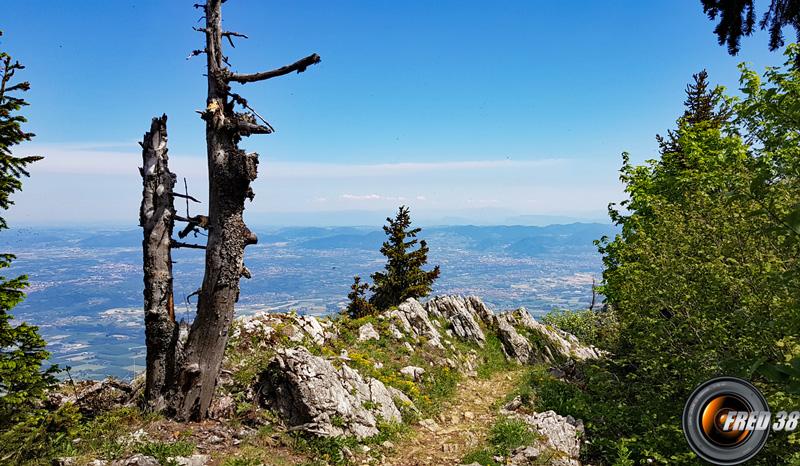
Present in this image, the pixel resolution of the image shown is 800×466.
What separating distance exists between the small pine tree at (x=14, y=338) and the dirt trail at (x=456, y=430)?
723 centimetres

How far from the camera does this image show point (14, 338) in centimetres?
678

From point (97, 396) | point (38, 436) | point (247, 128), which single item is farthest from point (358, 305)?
point (38, 436)

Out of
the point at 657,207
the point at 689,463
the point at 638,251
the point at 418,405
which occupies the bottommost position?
the point at 418,405

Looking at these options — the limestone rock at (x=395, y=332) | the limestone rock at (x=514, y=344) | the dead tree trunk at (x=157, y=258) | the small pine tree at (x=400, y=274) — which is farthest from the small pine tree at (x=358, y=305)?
the dead tree trunk at (x=157, y=258)

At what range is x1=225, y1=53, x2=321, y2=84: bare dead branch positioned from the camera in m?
8.61

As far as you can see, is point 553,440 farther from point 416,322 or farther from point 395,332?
point 416,322

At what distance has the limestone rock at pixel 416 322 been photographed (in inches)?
780

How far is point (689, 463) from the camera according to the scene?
862cm

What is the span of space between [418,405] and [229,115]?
1039cm

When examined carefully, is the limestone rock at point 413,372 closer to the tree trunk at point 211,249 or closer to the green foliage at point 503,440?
the green foliage at point 503,440

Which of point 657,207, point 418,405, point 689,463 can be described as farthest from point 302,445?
point 657,207

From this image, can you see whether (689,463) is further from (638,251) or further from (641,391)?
(638,251)

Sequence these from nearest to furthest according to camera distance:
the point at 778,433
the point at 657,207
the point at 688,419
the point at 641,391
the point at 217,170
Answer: the point at 688,419 < the point at 778,433 < the point at 217,170 < the point at 641,391 < the point at 657,207

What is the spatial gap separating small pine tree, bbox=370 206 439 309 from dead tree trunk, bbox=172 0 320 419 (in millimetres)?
26060
